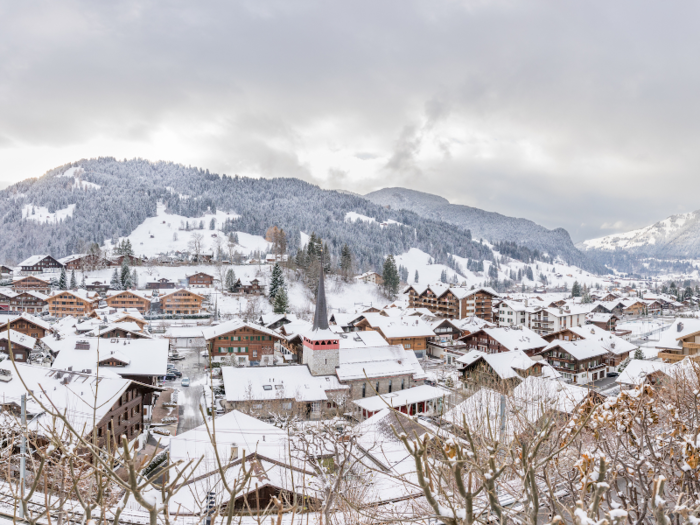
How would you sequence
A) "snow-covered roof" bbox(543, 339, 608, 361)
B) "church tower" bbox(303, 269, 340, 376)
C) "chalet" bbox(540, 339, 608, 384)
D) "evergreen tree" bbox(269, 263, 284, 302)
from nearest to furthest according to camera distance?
"church tower" bbox(303, 269, 340, 376) < "chalet" bbox(540, 339, 608, 384) < "snow-covered roof" bbox(543, 339, 608, 361) < "evergreen tree" bbox(269, 263, 284, 302)

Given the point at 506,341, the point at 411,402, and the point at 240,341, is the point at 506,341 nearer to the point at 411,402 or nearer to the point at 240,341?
the point at 411,402

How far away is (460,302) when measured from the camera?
62469 mm

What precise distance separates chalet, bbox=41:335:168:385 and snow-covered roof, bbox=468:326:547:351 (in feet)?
90.0

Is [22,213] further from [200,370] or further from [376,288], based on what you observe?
[200,370]

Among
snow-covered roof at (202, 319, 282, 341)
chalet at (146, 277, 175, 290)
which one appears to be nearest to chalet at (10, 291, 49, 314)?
chalet at (146, 277, 175, 290)

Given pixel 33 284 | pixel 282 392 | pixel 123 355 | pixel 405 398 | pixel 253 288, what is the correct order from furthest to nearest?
pixel 253 288 → pixel 33 284 → pixel 405 398 → pixel 123 355 → pixel 282 392

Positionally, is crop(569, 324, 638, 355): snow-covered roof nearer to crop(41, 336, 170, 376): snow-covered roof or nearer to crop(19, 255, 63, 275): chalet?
crop(41, 336, 170, 376): snow-covered roof

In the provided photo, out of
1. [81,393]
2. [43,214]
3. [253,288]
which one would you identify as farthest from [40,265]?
[81,393]

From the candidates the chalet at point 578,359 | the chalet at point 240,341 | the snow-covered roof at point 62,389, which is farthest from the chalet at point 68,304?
the chalet at point 578,359

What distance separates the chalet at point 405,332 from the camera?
42.2 meters

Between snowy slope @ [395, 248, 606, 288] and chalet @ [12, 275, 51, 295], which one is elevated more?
snowy slope @ [395, 248, 606, 288]

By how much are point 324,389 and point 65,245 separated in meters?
119

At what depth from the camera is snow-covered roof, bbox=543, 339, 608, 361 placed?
32.8m

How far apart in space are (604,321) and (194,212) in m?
130
